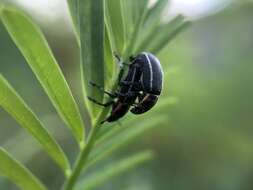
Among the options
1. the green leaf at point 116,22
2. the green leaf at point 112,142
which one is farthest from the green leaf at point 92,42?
the green leaf at point 112,142

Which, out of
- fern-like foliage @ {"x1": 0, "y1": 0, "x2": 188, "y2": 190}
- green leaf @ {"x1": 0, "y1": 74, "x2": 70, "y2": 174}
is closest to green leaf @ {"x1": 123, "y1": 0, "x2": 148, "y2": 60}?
fern-like foliage @ {"x1": 0, "y1": 0, "x2": 188, "y2": 190}

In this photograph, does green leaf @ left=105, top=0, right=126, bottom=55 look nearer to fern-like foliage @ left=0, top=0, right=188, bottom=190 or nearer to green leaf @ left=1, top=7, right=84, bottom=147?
fern-like foliage @ left=0, top=0, right=188, bottom=190

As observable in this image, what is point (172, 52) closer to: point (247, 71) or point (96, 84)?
point (247, 71)

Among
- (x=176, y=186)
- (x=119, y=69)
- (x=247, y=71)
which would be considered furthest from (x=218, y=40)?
(x=119, y=69)

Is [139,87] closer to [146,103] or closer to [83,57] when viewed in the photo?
[146,103]

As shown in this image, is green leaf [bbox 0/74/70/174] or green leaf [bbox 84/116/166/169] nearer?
green leaf [bbox 0/74/70/174]

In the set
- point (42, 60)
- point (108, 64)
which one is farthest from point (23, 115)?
point (108, 64)

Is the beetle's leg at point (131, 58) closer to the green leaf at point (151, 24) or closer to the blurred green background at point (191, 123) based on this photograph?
the green leaf at point (151, 24)
